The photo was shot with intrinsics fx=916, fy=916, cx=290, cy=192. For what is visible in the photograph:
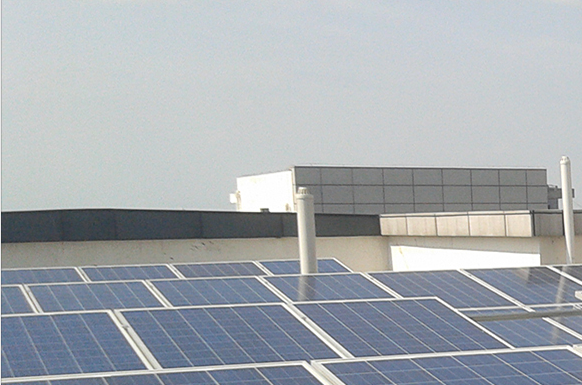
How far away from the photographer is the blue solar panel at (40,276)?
1677 cm

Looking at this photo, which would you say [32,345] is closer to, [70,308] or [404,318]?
[70,308]

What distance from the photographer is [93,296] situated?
1370cm

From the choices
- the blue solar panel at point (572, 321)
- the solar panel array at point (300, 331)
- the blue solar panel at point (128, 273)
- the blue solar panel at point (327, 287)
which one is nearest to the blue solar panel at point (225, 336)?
the solar panel array at point (300, 331)

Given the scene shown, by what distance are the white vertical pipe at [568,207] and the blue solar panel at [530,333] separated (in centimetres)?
697

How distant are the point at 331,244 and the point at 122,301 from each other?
13.6 meters

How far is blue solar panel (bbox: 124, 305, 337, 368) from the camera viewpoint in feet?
→ 31.2

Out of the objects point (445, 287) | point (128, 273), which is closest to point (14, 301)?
point (128, 273)

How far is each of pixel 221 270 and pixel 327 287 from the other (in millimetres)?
5301

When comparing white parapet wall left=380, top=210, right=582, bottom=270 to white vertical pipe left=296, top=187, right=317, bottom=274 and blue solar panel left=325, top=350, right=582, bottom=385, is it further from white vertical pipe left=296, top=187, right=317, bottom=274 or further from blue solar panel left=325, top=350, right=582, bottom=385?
blue solar panel left=325, top=350, right=582, bottom=385

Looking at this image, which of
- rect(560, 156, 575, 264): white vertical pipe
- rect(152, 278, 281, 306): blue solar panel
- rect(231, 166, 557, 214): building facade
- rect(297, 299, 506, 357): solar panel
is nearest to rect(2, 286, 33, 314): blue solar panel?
rect(152, 278, 281, 306): blue solar panel

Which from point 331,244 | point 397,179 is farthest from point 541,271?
point 397,179

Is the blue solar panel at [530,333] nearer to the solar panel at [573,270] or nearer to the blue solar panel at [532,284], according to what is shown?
the blue solar panel at [532,284]

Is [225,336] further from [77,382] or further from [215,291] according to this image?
[215,291]

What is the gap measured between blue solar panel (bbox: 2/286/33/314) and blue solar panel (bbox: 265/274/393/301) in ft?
12.5
